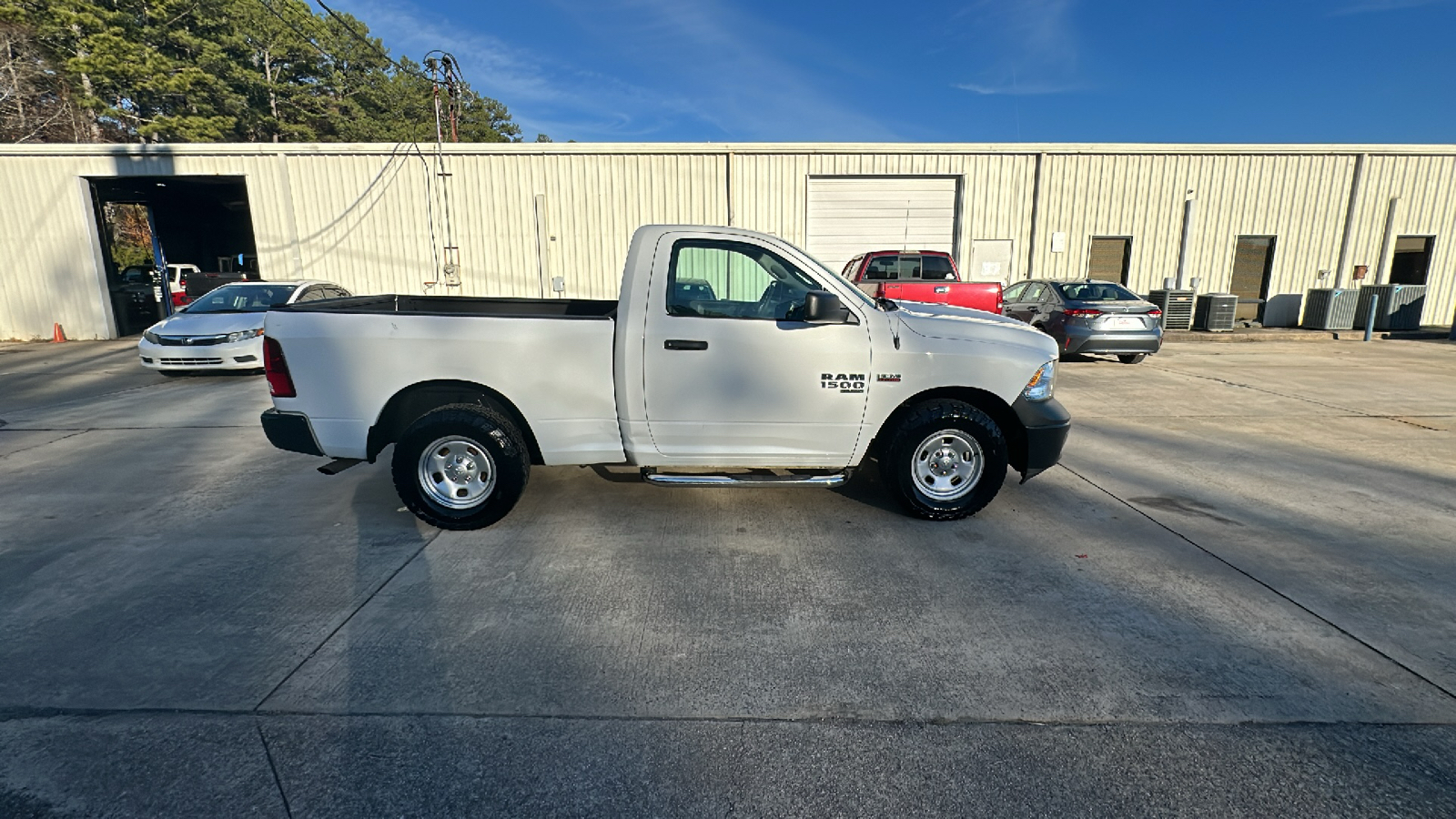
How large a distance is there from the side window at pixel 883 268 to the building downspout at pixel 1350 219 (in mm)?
13782

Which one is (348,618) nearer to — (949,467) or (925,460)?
(925,460)

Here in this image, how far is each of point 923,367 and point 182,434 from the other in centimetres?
759

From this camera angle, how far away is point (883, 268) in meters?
11.7

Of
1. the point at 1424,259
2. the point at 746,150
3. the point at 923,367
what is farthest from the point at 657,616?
the point at 1424,259

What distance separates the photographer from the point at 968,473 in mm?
4262

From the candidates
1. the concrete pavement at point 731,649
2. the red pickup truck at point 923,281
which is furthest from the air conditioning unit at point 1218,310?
the concrete pavement at point 731,649

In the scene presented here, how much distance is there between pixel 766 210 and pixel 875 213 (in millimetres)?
2832

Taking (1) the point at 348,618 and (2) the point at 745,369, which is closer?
(1) the point at 348,618

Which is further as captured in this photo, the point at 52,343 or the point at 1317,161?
the point at 1317,161

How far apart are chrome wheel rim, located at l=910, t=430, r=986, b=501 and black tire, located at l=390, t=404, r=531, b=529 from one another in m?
2.64

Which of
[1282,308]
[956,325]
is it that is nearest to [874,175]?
[1282,308]

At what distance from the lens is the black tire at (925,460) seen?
413 cm

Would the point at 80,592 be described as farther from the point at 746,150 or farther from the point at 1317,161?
the point at 1317,161

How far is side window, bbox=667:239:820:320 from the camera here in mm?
4062
